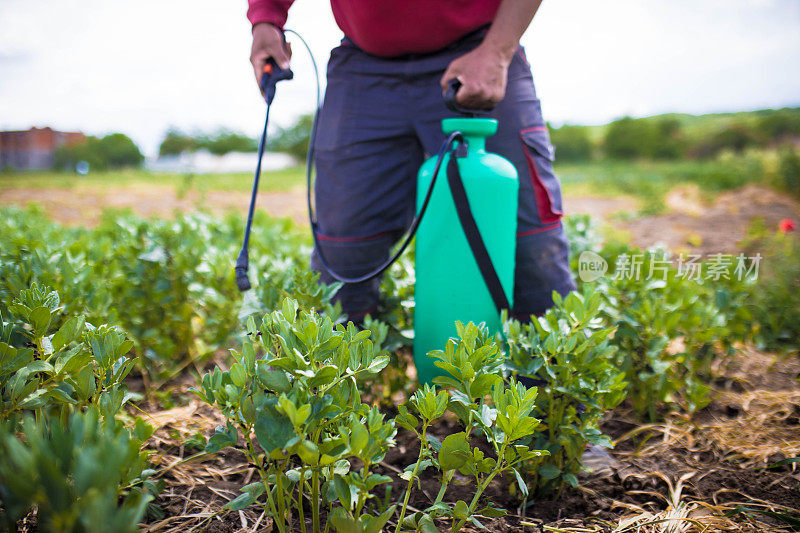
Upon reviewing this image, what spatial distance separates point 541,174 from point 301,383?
1272mm

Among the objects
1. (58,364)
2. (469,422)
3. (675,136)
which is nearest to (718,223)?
(469,422)

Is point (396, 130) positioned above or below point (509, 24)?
below

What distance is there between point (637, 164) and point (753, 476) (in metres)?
29.1

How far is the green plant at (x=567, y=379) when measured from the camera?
1.39 meters

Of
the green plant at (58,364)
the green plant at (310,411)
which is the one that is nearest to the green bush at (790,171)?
the green plant at (310,411)

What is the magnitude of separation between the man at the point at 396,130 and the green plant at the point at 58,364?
980 mm

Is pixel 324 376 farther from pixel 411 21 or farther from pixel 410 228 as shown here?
pixel 411 21

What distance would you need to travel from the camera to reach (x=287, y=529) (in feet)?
4.07

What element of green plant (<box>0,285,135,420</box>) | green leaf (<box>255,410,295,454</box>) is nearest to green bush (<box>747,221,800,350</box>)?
green leaf (<box>255,410,295,454</box>)

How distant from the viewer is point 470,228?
1746 millimetres

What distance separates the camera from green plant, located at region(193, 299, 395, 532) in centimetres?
98

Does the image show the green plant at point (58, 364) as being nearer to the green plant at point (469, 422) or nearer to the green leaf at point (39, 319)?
the green leaf at point (39, 319)

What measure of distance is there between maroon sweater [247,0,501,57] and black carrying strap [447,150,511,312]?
0.48 metres

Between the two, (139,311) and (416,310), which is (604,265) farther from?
(139,311)
